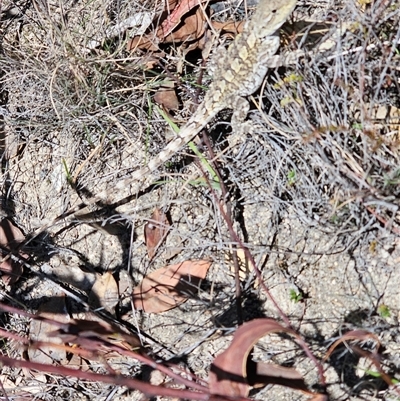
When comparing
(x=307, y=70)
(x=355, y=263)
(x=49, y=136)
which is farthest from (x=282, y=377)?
(x=49, y=136)

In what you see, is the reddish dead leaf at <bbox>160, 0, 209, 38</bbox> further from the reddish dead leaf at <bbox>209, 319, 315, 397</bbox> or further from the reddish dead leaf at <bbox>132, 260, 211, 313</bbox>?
the reddish dead leaf at <bbox>209, 319, 315, 397</bbox>

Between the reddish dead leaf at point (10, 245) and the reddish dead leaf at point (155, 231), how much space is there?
80 cm

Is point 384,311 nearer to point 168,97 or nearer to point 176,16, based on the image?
point 168,97

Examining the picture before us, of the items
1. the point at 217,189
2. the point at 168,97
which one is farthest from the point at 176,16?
the point at 217,189

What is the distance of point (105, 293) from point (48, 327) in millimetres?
420

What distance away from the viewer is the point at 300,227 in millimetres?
2869

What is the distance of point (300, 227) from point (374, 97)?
72 cm

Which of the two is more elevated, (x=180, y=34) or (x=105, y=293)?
(x=180, y=34)

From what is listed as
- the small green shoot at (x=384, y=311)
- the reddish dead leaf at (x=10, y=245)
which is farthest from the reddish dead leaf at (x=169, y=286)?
the small green shoot at (x=384, y=311)

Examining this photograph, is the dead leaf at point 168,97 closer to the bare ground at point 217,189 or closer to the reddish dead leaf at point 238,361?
the bare ground at point 217,189

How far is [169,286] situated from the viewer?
305 centimetres

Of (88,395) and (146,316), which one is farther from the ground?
(146,316)

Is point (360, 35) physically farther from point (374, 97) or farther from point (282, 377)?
point (282, 377)

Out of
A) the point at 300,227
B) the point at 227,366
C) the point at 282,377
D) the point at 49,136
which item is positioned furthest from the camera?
the point at 49,136
